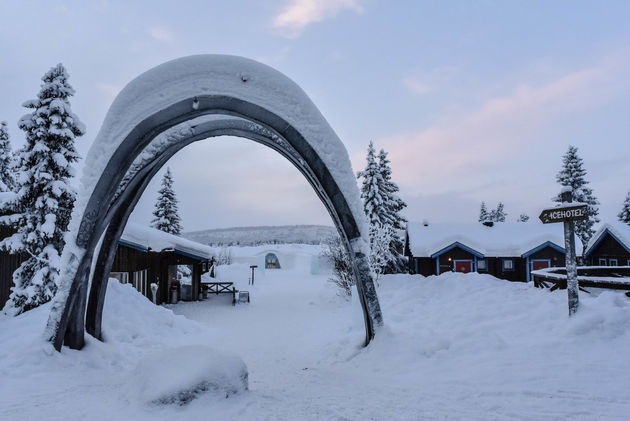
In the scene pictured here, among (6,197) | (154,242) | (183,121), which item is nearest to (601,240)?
(183,121)

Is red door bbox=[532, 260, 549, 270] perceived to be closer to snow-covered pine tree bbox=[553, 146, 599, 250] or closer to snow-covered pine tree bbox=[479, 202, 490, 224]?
snow-covered pine tree bbox=[553, 146, 599, 250]

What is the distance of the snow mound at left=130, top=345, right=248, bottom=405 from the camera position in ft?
16.8

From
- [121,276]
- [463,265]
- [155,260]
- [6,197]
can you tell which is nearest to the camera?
[6,197]

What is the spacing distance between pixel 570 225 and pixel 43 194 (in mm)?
17851

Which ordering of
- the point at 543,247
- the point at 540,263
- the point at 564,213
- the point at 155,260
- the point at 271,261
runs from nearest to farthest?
the point at 564,213 → the point at 155,260 → the point at 543,247 → the point at 540,263 → the point at 271,261

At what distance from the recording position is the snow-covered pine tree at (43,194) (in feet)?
43.1

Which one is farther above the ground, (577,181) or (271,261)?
(577,181)

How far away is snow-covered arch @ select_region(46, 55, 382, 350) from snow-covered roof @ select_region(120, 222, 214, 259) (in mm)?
9903

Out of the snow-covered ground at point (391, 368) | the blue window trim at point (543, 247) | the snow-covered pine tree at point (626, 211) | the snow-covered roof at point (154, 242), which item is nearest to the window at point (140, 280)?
the snow-covered roof at point (154, 242)

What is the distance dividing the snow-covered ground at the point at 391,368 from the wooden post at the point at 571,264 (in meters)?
0.27

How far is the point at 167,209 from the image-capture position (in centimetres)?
3175

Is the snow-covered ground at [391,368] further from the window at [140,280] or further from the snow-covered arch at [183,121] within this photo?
the window at [140,280]

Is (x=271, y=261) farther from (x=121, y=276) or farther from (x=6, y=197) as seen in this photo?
(x=6, y=197)

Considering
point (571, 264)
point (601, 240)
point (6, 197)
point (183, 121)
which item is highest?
point (183, 121)
